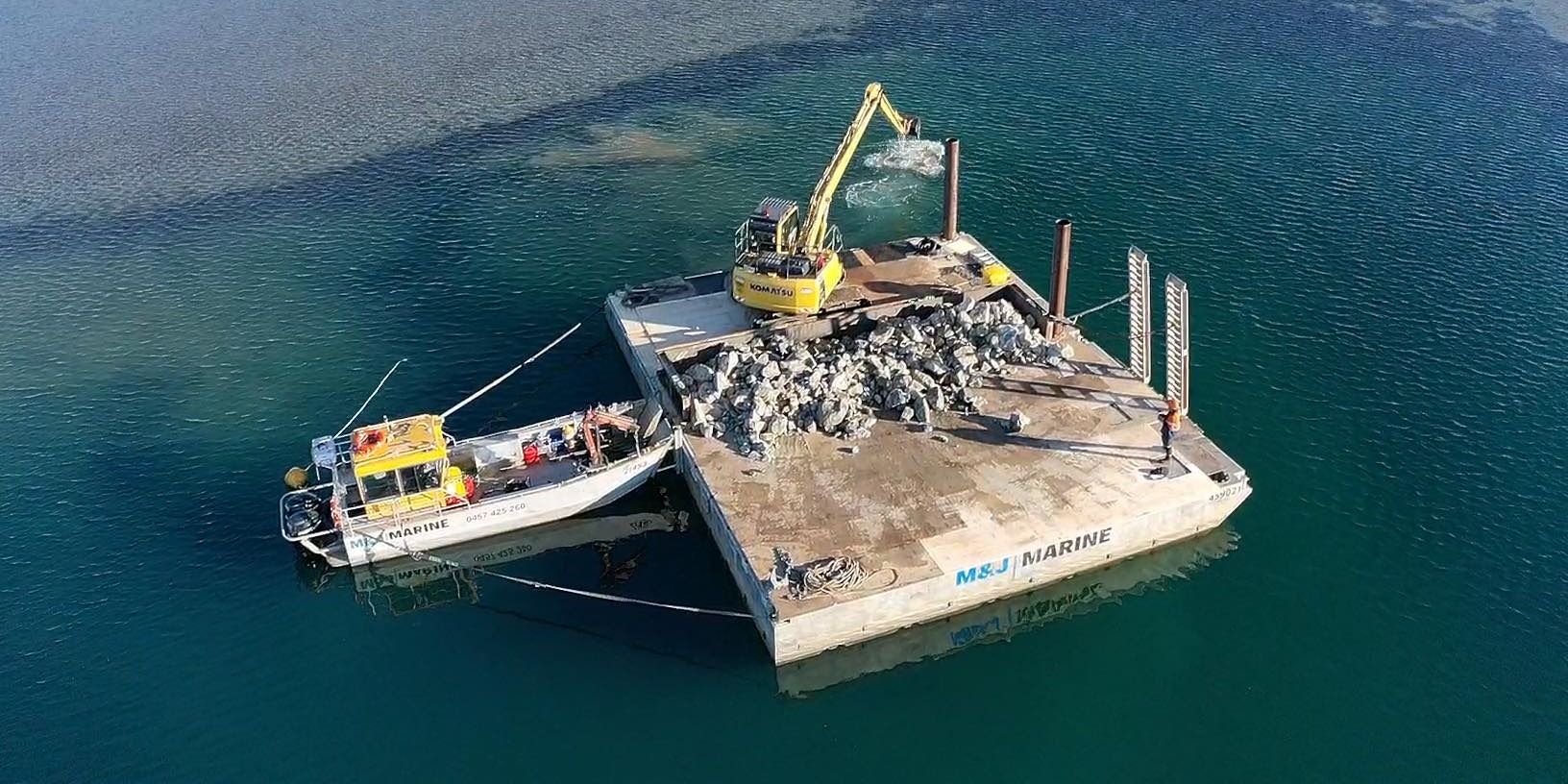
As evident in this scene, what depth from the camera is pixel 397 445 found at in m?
48.2

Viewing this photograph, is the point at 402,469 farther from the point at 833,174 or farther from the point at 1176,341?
the point at 1176,341

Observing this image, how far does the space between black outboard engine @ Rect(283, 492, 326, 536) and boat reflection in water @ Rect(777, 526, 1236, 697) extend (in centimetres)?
2161

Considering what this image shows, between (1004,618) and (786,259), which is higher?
(786,259)

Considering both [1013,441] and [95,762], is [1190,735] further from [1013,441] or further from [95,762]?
[95,762]

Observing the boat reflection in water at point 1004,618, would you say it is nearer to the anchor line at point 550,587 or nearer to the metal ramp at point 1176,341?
the anchor line at point 550,587

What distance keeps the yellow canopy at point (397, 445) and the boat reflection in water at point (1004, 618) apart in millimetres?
17968

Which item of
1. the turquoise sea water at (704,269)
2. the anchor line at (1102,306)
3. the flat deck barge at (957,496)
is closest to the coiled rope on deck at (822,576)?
the flat deck barge at (957,496)

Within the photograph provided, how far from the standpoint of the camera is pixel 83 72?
4144 inches

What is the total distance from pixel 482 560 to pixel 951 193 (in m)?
33.4

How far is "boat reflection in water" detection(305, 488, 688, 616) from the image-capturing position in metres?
48.7

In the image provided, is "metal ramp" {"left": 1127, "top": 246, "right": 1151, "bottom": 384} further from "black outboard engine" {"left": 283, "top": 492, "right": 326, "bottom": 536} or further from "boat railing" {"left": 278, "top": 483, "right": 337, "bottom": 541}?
"black outboard engine" {"left": 283, "top": 492, "right": 326, "bottom": 536}

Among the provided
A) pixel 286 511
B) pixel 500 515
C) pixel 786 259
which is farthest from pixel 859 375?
pixel 286 511

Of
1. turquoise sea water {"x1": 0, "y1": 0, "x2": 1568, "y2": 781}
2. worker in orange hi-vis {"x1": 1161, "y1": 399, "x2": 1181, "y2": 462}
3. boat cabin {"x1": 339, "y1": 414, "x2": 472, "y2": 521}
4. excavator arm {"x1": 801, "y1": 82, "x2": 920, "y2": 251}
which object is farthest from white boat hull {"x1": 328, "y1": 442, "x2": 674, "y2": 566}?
worker in orange hi-vis {"x1": 1161, "y1": 399, "x2": 1181, "y2": 462}

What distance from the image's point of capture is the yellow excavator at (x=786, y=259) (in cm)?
5709
